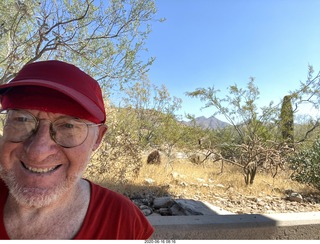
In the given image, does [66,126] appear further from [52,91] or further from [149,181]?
[149,181]

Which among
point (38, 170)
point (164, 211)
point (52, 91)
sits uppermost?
point (52, 91)

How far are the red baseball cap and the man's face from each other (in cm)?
5

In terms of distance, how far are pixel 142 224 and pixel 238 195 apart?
15.7 feet

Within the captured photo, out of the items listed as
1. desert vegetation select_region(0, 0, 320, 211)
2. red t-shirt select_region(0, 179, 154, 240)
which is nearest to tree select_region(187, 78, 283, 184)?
desert vegetation select_region(0, 0, 320, 211)

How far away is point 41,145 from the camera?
103 centimetres

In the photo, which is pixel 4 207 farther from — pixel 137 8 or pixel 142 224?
pixel 137 8

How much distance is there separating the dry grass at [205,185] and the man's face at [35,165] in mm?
4031

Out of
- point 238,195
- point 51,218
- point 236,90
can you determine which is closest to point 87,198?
point 51,218

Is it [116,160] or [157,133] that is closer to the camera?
[116,160]

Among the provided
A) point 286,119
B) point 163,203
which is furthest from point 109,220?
point 286,119

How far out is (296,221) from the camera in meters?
3.29

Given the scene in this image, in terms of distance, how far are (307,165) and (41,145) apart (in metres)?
6.70

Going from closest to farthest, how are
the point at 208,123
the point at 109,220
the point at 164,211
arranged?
1. the point at 109,220
2. the point at 164,211
3. the point at 208,123

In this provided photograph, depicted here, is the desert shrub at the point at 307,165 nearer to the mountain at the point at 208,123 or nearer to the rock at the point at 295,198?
the rock at the point at 295,198
